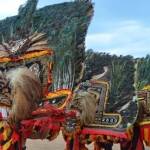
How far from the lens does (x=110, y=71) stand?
412 inches

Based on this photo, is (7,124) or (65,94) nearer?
(65,94)

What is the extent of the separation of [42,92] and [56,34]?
829 millimetres

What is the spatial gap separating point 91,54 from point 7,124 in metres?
1.72

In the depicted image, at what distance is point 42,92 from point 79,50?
886mm

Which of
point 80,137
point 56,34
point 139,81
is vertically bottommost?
point 80,137

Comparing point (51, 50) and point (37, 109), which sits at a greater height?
point (51, 50)

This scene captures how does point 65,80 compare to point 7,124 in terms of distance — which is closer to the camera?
point 65,80

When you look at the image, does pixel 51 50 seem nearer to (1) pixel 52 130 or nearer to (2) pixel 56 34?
(2) pixel 56 34

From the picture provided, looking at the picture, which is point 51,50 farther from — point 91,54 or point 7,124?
point 7,124

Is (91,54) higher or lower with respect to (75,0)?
lower

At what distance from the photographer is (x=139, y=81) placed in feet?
33.7

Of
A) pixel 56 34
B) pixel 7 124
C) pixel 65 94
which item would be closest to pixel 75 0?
pixel 56 34

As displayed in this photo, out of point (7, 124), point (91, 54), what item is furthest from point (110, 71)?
point (7, 124)

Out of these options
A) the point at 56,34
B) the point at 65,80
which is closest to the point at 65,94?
the point at 65,80
